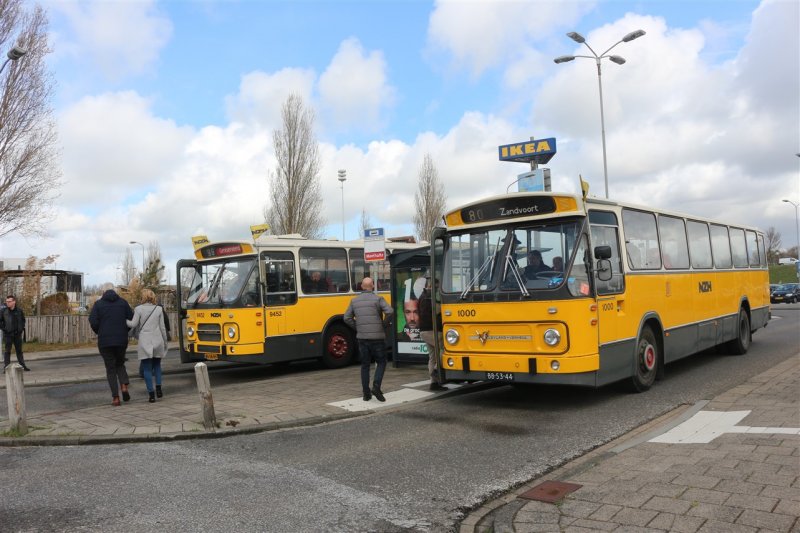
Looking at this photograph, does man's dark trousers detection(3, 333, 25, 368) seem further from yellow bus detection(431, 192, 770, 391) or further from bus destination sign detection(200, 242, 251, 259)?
yellow bus detection(431, 192, 770, 391)

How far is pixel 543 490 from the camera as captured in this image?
4988 mm

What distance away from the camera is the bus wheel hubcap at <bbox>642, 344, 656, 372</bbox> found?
949 cm

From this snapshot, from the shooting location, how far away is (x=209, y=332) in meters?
12.3

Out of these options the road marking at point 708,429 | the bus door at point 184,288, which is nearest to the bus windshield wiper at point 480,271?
the road marking at point 708,429

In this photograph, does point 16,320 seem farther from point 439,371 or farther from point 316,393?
point 439,371

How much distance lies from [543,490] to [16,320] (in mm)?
13569

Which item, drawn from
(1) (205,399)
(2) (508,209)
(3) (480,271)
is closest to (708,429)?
(3) (480,271)

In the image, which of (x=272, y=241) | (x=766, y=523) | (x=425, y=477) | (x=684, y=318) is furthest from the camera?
(x=272, y=241)

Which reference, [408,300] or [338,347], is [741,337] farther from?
[338,347]

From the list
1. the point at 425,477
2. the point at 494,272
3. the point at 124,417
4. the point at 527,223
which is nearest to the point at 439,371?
the point at 494,272

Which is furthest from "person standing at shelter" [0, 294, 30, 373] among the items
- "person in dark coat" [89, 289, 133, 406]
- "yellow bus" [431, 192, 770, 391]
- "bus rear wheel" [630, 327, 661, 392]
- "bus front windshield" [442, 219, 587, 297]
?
"bus rear wheel" [630, 327, 661, 392]

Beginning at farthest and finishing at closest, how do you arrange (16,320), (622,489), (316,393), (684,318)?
1. (16,320)
2. (684,318)
3. (316,393)
4. (622,489)

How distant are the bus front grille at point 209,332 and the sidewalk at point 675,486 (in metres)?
8.03

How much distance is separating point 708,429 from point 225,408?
20.3 feet
